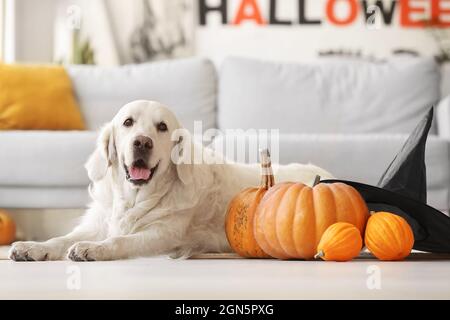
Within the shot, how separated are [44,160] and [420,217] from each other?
1.68m

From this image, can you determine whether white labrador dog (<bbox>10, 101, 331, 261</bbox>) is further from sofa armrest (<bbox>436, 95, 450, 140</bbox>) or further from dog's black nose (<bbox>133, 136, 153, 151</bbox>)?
sofa armrest (<bbox>436, 95, 450, 140</bbox>)

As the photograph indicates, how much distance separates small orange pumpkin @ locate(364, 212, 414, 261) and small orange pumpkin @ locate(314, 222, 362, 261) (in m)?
0.04

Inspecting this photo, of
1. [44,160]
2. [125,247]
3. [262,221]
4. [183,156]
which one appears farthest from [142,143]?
[44,160]

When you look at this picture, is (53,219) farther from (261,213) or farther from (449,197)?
(449,197)

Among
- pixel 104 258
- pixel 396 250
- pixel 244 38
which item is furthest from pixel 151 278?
pixel 244 38

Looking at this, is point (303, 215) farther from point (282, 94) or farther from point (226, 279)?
point (282, 94)

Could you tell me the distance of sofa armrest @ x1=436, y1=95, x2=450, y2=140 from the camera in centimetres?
354

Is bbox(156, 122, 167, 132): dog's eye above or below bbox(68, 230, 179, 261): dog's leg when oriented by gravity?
above

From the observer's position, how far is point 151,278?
166 cm

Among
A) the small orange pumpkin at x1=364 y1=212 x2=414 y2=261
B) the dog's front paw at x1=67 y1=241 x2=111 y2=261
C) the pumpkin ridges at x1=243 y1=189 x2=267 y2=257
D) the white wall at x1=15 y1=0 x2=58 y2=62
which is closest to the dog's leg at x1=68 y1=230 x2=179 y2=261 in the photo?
the dog's front paw at x1=67 y1=241 x2=111 y2=261

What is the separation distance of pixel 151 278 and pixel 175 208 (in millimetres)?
553

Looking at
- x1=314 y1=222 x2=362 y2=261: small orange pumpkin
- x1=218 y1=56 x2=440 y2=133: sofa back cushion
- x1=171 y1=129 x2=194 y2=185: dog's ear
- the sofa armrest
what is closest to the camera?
x1=314 y1=222 x2=362 y2=261: small orange pumpkin

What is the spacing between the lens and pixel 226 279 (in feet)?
5.35
